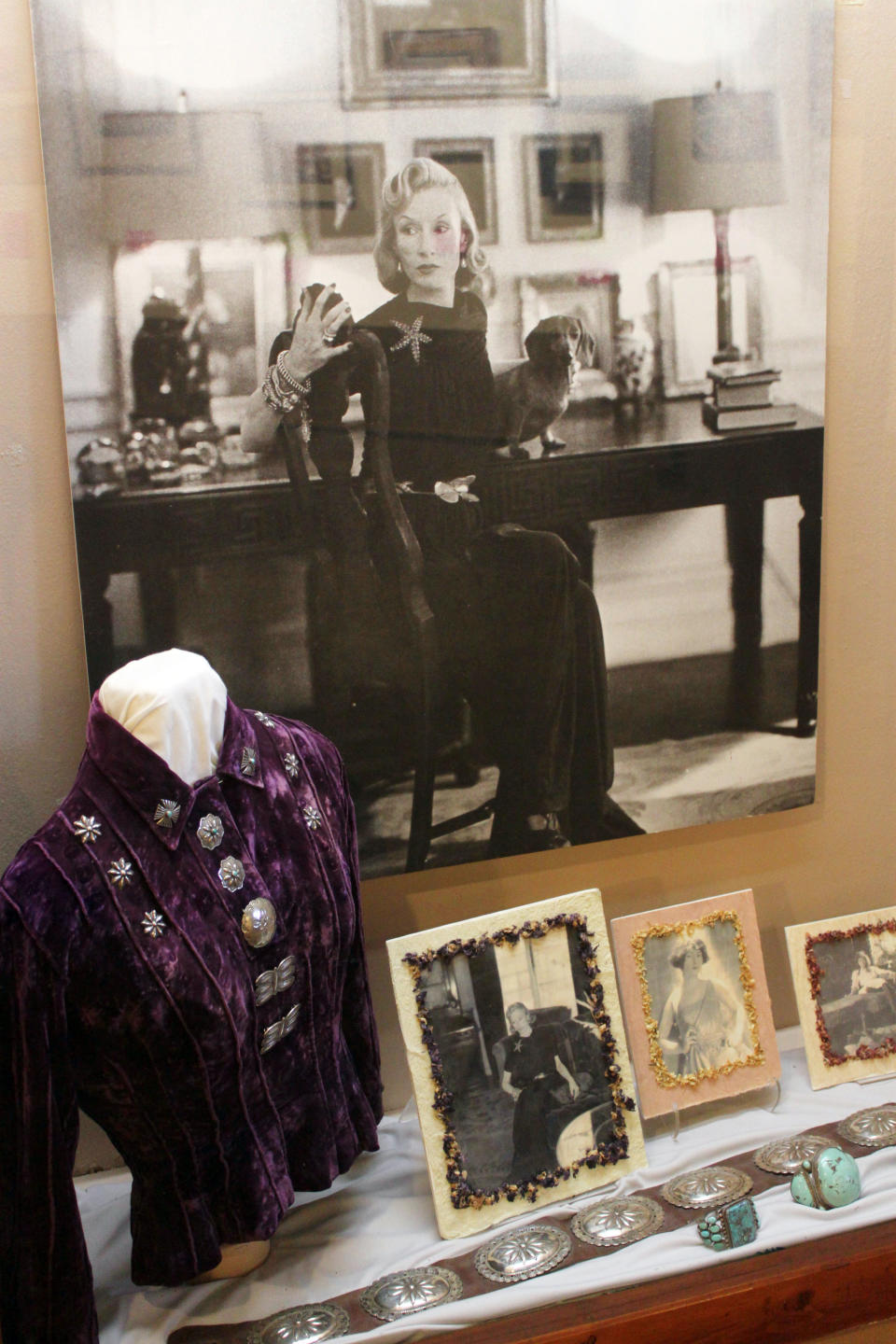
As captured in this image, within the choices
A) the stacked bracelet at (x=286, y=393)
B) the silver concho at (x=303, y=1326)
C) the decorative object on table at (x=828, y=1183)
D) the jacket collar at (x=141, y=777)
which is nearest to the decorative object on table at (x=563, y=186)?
the stacked bracelet at (x=286, y=393)

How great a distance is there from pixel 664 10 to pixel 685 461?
732 millimetres

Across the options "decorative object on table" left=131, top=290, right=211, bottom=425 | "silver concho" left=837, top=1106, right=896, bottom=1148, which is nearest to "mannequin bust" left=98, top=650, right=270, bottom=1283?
"decorative object on table" left=131, top=290, right=211, bottom=425

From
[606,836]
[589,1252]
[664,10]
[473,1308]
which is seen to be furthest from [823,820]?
[664,10]

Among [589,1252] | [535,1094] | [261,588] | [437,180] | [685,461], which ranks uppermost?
[437,180]

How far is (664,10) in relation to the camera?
1.94m

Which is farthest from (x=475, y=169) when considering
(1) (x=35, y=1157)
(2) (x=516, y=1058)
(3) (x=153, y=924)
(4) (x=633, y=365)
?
(1) (x=35, y=1157)

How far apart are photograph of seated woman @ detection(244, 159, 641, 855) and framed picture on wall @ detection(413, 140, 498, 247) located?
2cm

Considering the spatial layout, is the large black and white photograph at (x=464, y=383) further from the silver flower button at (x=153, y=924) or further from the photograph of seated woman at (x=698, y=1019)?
the silver flower button at (x=153, y=924)

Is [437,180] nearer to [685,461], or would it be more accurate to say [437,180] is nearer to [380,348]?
[380,348]

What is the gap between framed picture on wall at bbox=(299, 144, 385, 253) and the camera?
1.83 m

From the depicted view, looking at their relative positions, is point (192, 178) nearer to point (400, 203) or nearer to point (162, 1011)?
point (400, 203)

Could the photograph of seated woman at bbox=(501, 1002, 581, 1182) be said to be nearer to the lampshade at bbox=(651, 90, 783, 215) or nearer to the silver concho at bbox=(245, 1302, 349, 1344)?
the silver concho at bbox=(245, 1302, 349, 1344)

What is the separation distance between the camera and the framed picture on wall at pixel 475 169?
1.88 m

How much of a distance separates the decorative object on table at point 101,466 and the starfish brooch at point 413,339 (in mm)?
475
